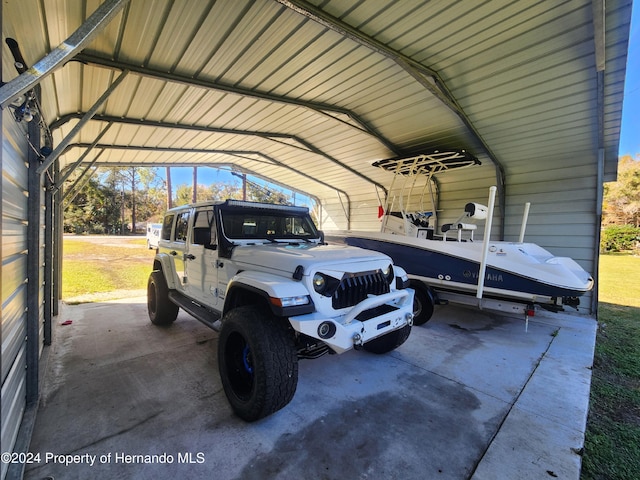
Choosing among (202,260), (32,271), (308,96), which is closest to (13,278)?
(32,271)

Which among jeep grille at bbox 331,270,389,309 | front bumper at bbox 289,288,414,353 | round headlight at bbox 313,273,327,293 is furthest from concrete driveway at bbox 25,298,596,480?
round headlight at bbox 313,273,327,293

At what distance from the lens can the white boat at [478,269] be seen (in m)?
4.21

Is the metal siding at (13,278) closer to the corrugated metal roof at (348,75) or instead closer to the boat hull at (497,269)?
the corrugated metal roof at (348,75)

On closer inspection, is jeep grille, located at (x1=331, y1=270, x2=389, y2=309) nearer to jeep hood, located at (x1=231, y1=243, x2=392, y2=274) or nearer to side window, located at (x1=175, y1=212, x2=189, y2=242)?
jeep hood, located at (x1=231, y1=243, x2=392, y2=274)

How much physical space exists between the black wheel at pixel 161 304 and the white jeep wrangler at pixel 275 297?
713 mm

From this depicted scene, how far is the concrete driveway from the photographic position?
1.99 metres

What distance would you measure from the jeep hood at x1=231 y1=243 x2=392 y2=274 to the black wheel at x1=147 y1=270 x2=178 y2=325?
214cm

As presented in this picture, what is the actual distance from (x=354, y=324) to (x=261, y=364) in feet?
2.54

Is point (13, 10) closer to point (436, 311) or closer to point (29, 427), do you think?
point (29, 427)

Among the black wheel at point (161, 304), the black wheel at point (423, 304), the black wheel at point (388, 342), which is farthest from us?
the black wheel at point (423, 304)

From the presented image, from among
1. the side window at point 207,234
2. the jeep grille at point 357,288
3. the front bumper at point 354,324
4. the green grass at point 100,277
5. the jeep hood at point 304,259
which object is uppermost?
the side window at point 207,234

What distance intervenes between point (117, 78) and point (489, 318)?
7001 millimetres

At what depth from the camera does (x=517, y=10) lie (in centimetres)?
321

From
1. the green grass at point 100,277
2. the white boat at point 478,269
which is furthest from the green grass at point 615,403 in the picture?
the green grass at point 100,277
